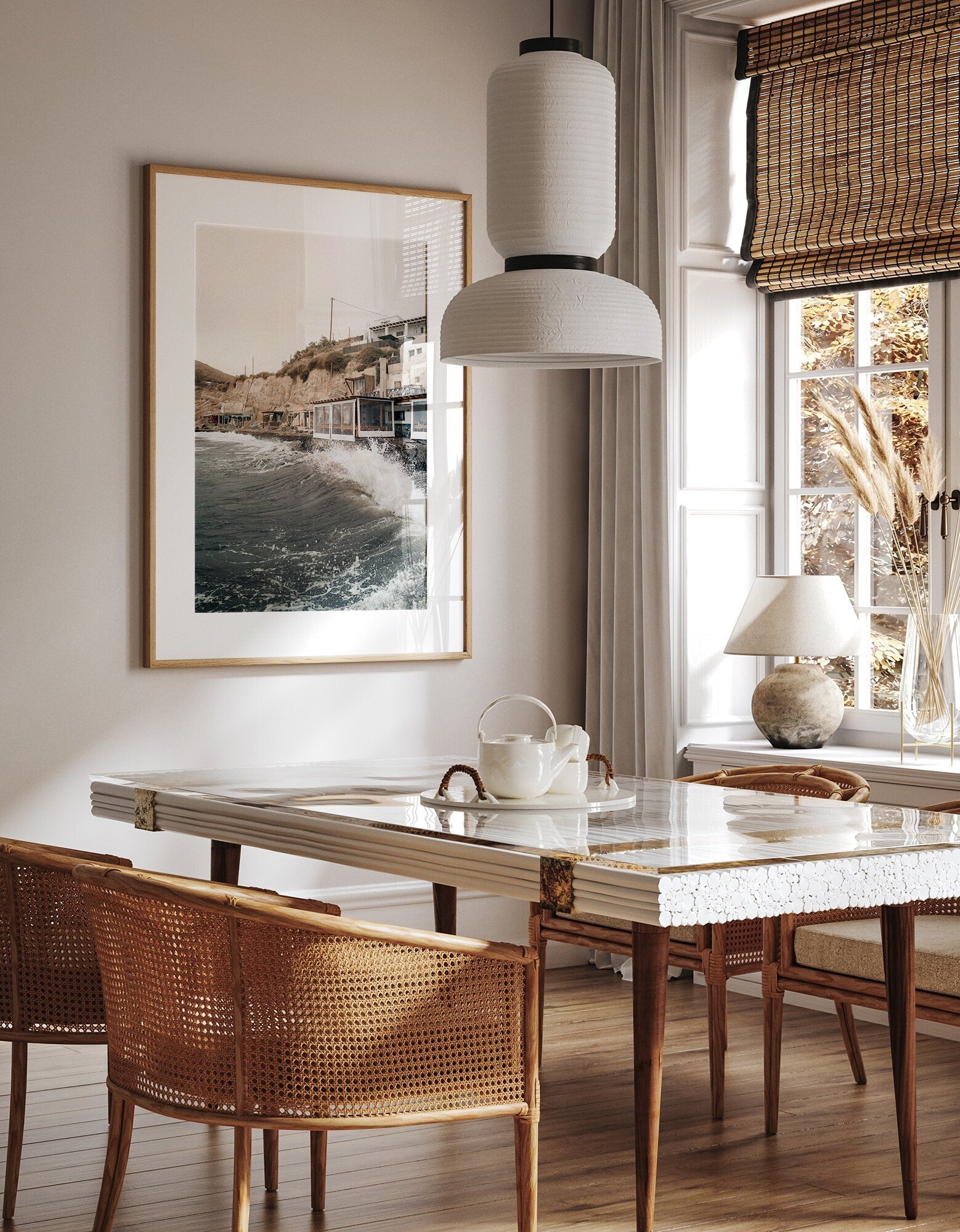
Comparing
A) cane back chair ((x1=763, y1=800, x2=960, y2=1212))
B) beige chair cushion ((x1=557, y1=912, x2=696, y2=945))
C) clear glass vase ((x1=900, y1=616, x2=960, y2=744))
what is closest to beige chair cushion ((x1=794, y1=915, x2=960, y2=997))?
cane back chair ((x1=763, y1=800, x2=960, y2=1212))

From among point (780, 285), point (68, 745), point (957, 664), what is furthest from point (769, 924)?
point (780, 285)

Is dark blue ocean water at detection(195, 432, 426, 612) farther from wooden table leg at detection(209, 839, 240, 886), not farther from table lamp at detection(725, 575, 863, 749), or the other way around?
wooden table leg at detection(209, 839, 240, 886)

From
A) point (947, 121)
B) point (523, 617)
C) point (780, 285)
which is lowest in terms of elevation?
point (523, 617)

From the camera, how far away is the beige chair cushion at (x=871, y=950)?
316cm

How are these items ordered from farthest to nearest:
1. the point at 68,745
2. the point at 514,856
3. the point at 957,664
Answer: the point at 68,745
the point at 957,664
the point at 514,856

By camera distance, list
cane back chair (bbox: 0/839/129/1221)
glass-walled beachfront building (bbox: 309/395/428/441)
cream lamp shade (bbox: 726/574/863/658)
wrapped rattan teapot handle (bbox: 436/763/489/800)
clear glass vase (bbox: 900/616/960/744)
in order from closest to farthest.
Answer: cane back chair (bbox: 0/839/129/1221) → wrapped rattan teapot handle (bbox: 436/763/489/800) → clear glass vase (bbox: 900/616/960/744) → cream lamp shade (bbox: 726/574/863/658) → glass-walled beachfront building (bbox: 309/395/428/441)

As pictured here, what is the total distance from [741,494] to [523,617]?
2.66 feet

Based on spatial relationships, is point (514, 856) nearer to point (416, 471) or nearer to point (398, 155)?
point (416, 471)

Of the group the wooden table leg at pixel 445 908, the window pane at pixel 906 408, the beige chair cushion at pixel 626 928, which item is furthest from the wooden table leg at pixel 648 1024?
the window pane at pixel 906 408

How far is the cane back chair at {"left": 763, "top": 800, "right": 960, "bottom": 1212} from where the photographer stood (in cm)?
317

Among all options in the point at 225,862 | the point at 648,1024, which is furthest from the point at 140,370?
the point at 648,1024

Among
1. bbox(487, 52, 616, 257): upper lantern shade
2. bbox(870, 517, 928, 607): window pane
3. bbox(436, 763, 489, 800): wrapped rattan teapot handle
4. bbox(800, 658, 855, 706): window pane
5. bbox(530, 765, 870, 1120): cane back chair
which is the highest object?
bbox(487, 52, 616, 257): upper lantern shade

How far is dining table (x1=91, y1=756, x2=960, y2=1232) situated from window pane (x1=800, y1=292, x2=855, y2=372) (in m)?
2.16

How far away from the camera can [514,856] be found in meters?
2.59
